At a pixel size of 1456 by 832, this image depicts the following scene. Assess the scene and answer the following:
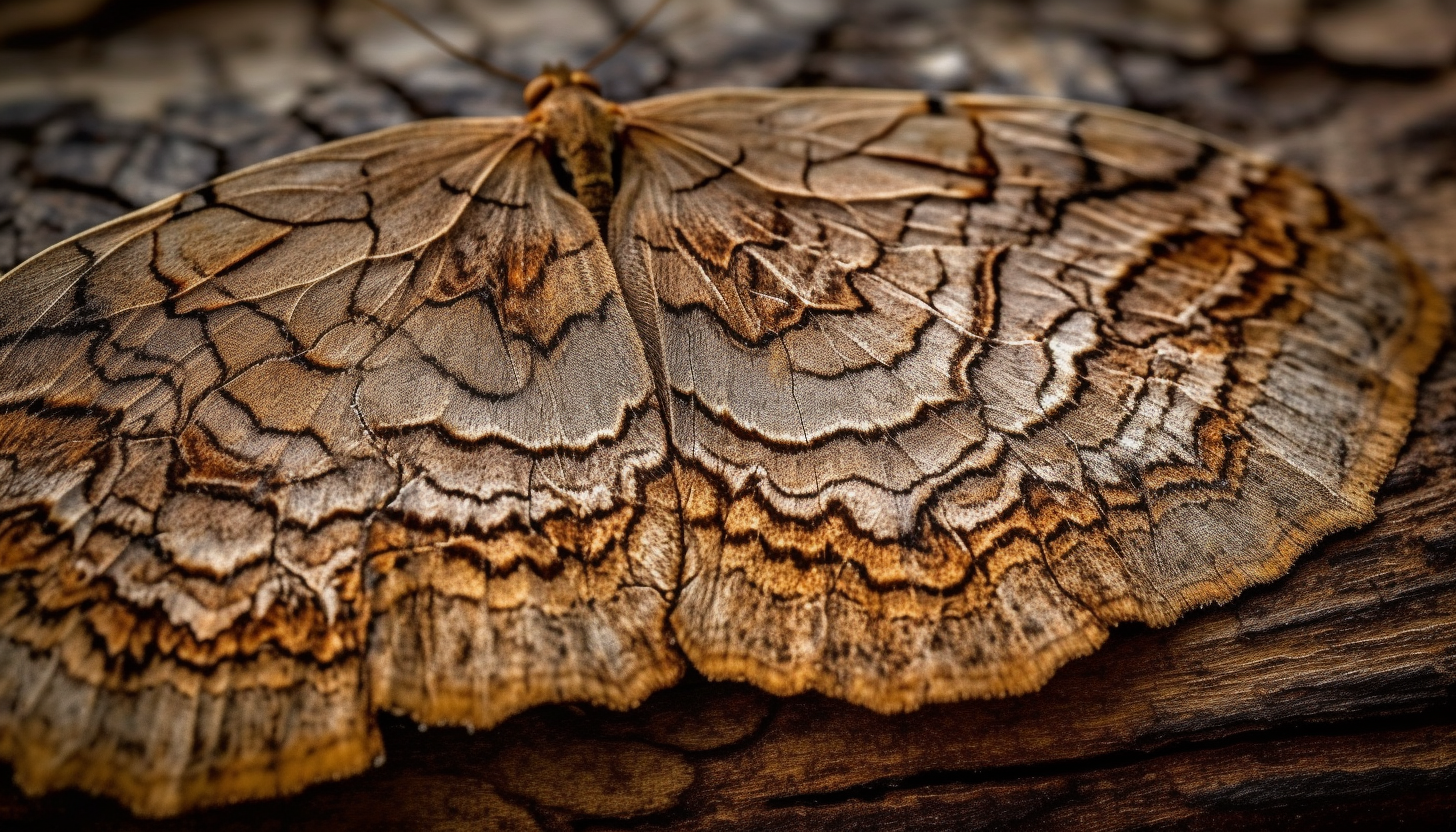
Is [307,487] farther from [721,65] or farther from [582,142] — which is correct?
[721,65]

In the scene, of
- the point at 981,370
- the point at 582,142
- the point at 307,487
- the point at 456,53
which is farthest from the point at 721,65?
the point at 307,487

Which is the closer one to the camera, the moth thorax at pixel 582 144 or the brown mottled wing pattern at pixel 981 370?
the brown mottled wing pattern at pixel 981 370

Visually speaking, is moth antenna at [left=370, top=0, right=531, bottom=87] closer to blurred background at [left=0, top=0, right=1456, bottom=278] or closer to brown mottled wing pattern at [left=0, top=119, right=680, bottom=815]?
blurred background at [left=0, top=0, right=1456, bottom=278]

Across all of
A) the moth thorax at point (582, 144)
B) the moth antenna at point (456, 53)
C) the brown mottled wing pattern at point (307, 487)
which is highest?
the moth antenna at point (456, 53)

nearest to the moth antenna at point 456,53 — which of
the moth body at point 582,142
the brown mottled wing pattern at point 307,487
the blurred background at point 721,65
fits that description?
the blurred background at point 721,65

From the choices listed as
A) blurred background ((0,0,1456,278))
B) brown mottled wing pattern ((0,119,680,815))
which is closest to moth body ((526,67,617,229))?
brown mottled wing pattern ((0,119,680,815))

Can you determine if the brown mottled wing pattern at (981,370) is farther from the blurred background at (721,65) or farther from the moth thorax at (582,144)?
the blurred background at (721,65)

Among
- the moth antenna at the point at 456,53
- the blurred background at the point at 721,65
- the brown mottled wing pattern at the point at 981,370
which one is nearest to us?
the brown mottled wing pattern at the point at 981,370
